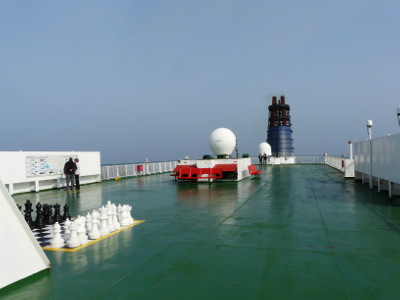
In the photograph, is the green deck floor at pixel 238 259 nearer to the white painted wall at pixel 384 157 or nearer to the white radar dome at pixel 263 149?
the white painted wall at pixel 384 157

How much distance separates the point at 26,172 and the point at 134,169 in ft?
37.9

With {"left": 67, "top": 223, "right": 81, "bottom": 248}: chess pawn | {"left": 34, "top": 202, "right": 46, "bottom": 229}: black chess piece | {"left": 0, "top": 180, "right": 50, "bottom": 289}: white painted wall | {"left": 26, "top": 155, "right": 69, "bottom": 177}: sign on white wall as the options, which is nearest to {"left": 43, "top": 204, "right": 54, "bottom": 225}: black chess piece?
{"left": 34, "top": 202, "right": 46, "bottom": 229}: black chess piece

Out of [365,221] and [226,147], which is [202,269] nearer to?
[365,221]

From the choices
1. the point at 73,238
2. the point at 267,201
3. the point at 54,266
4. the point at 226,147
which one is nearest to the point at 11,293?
the point at 54,266

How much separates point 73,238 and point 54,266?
3.44 ft

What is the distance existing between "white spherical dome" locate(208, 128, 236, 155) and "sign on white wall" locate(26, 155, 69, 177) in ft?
35.0

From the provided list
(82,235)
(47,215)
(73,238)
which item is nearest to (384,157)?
(82,235)

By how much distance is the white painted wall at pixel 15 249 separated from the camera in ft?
14.8

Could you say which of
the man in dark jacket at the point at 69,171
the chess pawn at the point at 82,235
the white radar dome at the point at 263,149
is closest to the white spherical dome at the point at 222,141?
the man in dark jacket at the point at 69,171

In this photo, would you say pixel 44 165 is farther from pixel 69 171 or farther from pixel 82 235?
pixel 82 235

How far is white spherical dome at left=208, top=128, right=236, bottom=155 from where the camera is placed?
22984mm

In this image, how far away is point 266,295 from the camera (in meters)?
4.10

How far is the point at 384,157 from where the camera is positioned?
41.9ft

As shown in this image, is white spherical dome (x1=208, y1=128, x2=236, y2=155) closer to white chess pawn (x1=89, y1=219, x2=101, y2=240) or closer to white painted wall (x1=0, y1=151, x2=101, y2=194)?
white painted wall (x1=0, y1=151, x2=101, y2=194)
